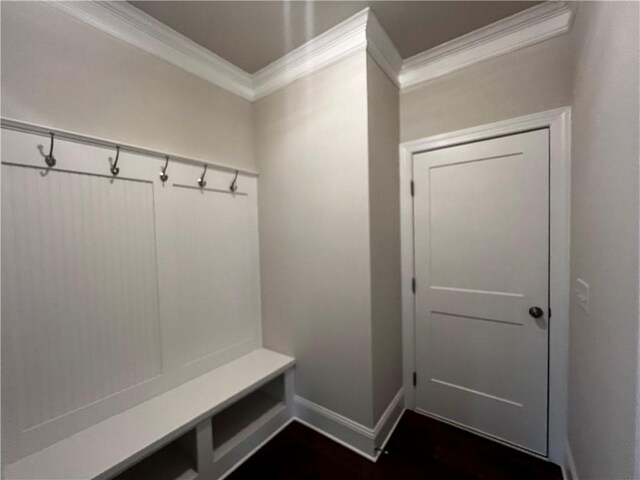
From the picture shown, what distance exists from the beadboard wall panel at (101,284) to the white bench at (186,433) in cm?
9

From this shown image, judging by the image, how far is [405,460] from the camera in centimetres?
159

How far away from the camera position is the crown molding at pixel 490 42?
4.75 ft

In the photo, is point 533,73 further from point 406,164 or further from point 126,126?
point 126,126

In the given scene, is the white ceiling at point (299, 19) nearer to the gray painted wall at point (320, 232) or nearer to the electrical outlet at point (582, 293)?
the gray painted wall at point (320, 232)

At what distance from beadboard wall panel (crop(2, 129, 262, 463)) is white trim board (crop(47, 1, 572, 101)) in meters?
0.68

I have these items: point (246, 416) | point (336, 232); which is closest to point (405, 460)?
point (246, 416)

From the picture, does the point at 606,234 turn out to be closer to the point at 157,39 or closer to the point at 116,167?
the point at 116,167

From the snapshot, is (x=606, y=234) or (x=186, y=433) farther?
(x=186, y=433)

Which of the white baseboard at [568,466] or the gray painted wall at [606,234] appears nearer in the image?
the gray painted wall at [606,234]

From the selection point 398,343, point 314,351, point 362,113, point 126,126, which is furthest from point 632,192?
point 126,126

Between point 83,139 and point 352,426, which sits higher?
point 83,139

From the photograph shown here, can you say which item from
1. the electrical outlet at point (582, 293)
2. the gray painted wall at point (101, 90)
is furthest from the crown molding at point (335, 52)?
the electrical outlet at point (582, 293)

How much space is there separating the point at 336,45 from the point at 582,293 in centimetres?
187

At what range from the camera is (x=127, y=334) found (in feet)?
4.79
